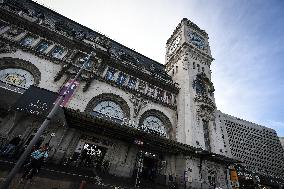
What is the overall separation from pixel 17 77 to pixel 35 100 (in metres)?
6.20

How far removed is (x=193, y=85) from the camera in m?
A: 27.2

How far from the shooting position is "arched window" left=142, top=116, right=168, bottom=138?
2327 cm

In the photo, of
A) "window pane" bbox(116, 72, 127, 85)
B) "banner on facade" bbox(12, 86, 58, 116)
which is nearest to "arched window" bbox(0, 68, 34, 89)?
"banner on facade" bbox(12, 86, 58, 116)

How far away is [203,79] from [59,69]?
65.8 ft

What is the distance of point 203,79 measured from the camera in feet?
94.4

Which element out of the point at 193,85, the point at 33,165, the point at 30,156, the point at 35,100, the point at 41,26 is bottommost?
the point at 33,165

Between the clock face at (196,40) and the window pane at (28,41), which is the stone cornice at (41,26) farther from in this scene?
the clock face at (196,40)

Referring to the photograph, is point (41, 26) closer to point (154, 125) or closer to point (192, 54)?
point (154, 125)

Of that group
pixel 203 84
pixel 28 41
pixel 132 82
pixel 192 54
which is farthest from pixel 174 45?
pixel 28 41

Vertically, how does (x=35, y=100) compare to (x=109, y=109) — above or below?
below

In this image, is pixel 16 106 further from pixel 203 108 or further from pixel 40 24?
pixel 203 108

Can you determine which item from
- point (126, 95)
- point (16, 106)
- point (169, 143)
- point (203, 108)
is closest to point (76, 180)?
point (16, 106)

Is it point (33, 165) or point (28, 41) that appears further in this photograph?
point (28, 41)

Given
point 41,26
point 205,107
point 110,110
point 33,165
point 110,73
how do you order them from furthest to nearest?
point 205,107, point 110,73, point 41,26, point 110,110, point 33,165
